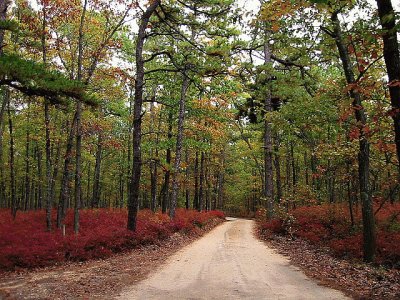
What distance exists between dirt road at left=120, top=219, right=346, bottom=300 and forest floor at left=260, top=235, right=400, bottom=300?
39 centimetres

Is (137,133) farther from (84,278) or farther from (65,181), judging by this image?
(84,278)

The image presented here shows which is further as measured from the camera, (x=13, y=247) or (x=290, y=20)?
(x=13, y=247)

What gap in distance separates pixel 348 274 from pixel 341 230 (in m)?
5.64

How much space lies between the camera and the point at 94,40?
674 inches

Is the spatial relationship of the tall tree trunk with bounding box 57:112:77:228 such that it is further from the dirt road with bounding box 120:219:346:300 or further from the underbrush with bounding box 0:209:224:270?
the dirt road with bounding box 120:219:346:300

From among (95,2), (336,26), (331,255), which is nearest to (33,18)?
(95,2)

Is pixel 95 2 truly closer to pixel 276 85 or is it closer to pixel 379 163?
pixel 276 85

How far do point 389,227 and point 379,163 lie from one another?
8.56ft

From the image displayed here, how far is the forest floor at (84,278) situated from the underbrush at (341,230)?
612 centimetres

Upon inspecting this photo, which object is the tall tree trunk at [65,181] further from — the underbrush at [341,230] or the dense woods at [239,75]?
the underbrush at [341,230]

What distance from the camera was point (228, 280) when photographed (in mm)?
8039

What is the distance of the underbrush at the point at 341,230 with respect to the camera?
10.5 meters

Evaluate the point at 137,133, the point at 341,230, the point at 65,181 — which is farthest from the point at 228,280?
the point at 65,181

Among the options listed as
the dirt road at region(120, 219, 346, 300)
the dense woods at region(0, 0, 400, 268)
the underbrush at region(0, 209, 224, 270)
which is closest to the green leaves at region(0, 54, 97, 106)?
the dense woods at region(0, 0, 400, 268)
